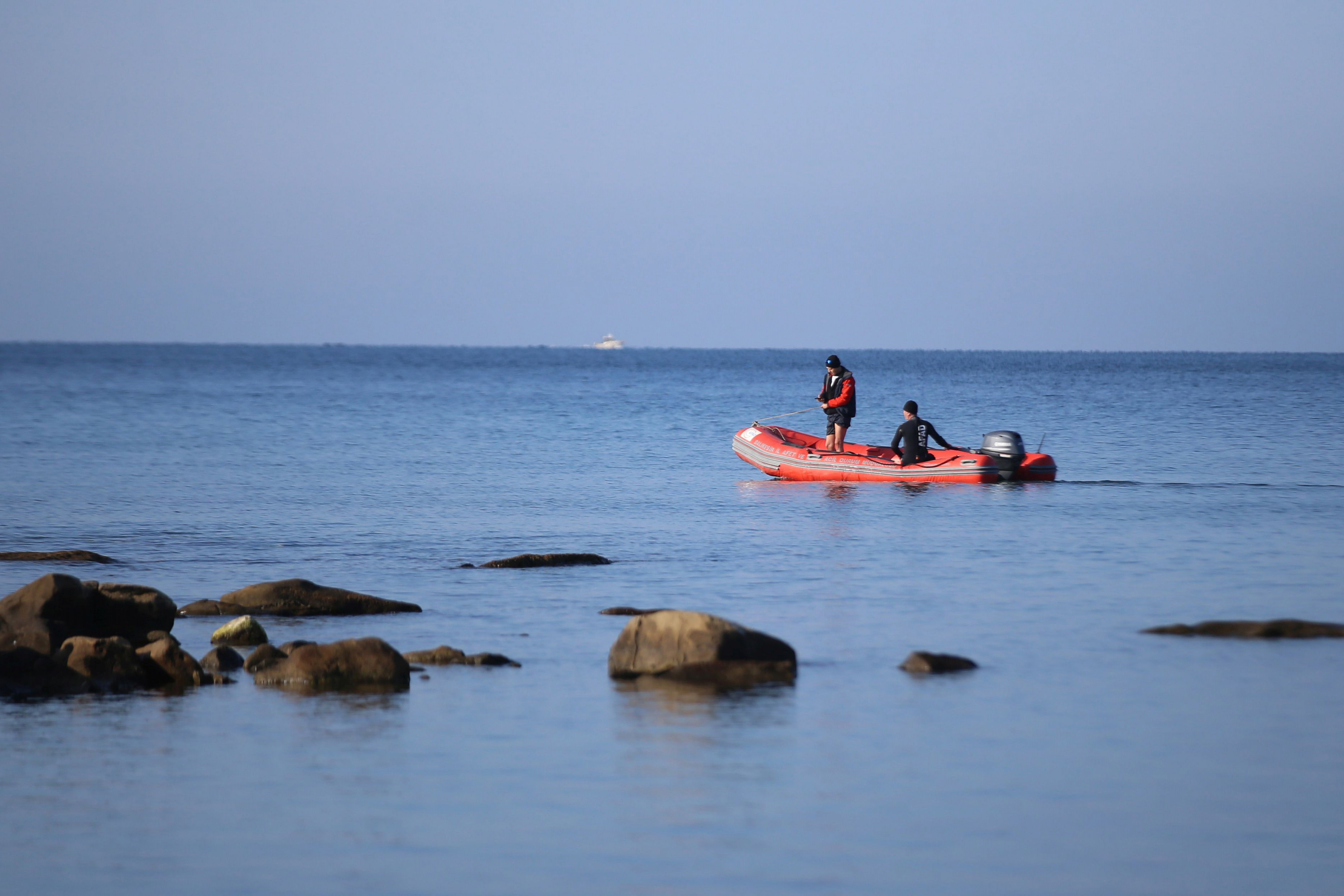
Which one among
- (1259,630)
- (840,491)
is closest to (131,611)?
(1259,630)

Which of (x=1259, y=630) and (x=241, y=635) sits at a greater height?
(x=1259, y=630)

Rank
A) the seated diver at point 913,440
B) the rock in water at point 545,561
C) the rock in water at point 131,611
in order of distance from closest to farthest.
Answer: the rock in water at point 131,611 < the rock in water at point 545,561 < the seated diver at point 913,440

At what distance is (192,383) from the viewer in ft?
273

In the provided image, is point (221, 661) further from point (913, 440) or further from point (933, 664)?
point (913, 440)

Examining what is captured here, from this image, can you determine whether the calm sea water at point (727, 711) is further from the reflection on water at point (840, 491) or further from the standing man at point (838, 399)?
the standing man at point (838, 399)

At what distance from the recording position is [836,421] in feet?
80.5

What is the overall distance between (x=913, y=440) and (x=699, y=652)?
14.1 meters

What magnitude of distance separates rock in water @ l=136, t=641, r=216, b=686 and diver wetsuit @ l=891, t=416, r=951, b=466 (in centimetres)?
1494

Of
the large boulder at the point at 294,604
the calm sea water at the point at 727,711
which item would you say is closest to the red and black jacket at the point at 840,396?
the calm sea water at the point at 727,711

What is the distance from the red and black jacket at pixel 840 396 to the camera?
24219 millimetres

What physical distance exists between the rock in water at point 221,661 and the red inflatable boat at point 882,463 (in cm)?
1517

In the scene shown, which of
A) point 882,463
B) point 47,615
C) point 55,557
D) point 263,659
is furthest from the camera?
point 882,463

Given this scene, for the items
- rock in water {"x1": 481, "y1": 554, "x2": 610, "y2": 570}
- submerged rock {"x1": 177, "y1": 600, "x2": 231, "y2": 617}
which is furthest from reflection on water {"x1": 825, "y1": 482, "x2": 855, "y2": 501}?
submerged rock {"x1": 177, "y1": 600, "x2": 231, "y2": 617}

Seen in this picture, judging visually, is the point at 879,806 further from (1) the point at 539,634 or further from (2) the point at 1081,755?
(1) the point at 539,634
